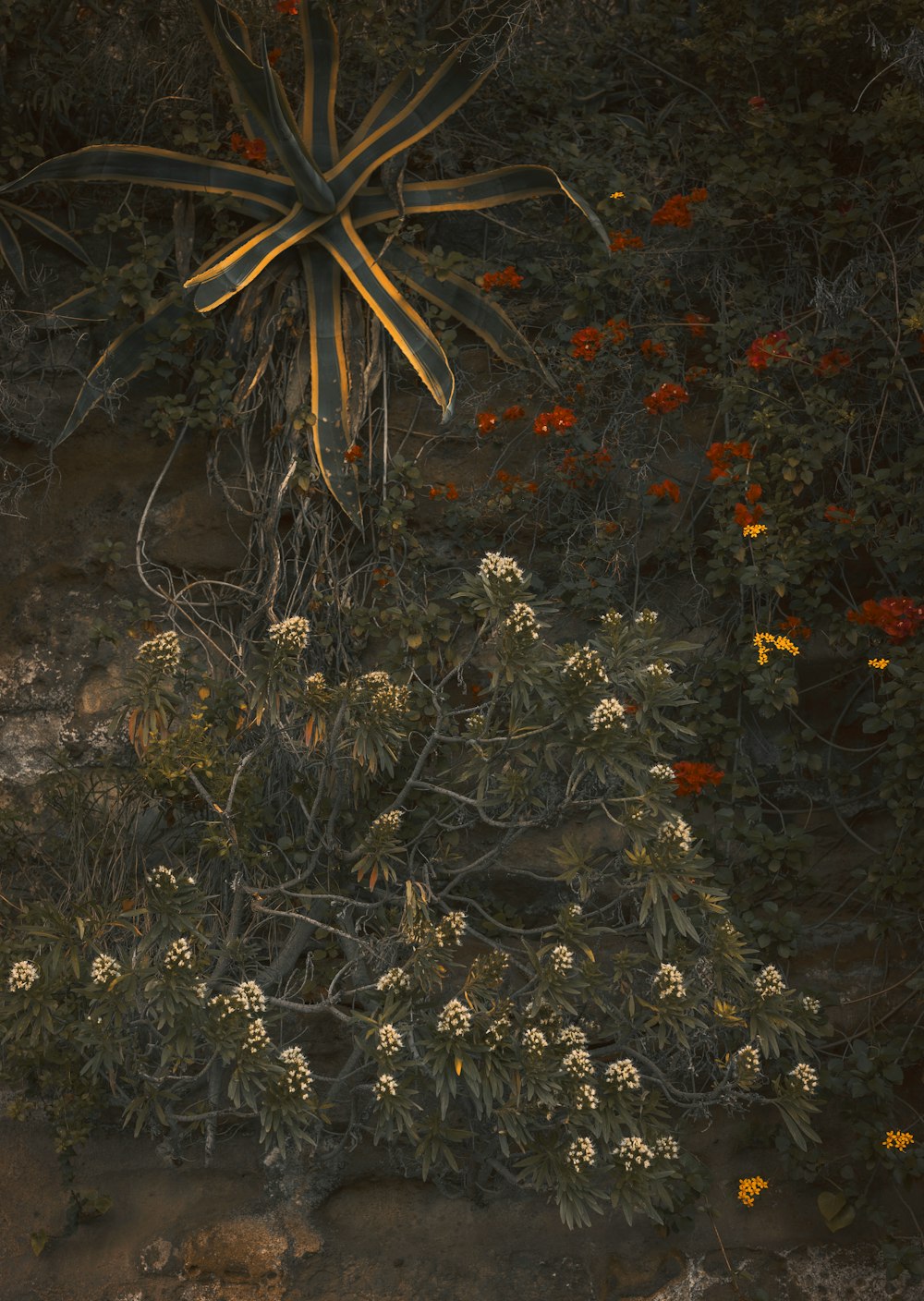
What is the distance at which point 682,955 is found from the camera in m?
3.45

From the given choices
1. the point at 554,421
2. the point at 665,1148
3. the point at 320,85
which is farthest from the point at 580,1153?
the point at 320,85

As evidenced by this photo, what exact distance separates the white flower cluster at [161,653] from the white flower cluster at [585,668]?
3.14 ft

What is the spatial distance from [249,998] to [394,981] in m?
0.34

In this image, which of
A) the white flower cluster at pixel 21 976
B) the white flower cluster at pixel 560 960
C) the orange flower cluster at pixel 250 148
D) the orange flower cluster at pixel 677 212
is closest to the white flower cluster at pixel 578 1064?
the white flower cluster at pixel 560 960

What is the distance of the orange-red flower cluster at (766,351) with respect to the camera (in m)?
→ 4.08

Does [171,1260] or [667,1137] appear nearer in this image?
[667,1137]

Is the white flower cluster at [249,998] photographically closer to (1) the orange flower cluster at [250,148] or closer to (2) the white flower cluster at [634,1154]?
(2) the white flower cluster at [634,1154]

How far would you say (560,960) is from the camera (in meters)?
3.28

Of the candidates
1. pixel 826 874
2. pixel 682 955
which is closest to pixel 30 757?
pixel 682 955

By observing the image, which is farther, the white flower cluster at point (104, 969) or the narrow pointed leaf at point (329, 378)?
the narrow pointed leaf at point (329, 378)

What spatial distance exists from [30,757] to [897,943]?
2.64 m

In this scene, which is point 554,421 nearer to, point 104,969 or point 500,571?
point 500,571

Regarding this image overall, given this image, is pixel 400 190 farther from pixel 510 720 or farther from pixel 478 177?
pixel 510 720

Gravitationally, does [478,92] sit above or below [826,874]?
above
